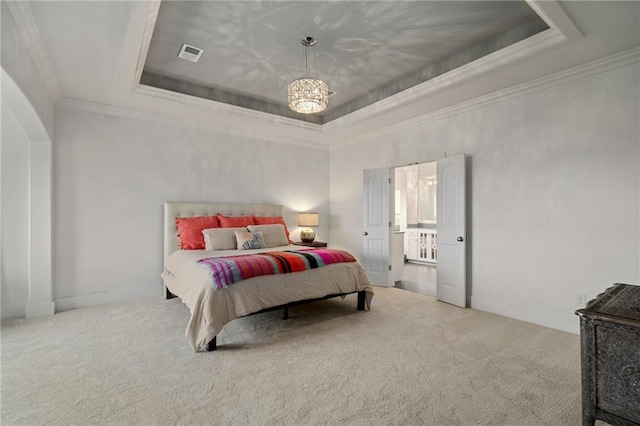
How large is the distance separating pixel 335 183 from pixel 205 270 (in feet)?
12.4

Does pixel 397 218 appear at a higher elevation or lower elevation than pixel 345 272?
higher

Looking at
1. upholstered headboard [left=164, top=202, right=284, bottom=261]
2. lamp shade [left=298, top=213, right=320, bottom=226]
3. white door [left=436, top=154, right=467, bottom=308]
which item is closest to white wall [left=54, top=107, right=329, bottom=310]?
upholstered headboard [left=164, top=202, right=284, bottom=261]

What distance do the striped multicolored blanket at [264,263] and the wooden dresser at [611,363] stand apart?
236cm

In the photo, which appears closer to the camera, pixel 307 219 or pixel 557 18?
pixel 557 18

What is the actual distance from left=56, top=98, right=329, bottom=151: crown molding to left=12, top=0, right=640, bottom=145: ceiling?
15mm

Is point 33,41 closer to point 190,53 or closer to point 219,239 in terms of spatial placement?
point 190,53

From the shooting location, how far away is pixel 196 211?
4.80 metres

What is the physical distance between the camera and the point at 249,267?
3037 mm

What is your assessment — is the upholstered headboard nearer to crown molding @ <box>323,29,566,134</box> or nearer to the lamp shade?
the lamp shade

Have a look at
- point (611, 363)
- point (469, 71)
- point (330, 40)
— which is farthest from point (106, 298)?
point (469, 71)

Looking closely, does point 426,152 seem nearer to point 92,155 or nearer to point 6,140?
point 92,155

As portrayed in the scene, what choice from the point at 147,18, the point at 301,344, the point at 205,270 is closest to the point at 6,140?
the point at 147,18

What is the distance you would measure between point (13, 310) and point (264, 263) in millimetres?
3022

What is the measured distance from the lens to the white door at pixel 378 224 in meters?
5.18
